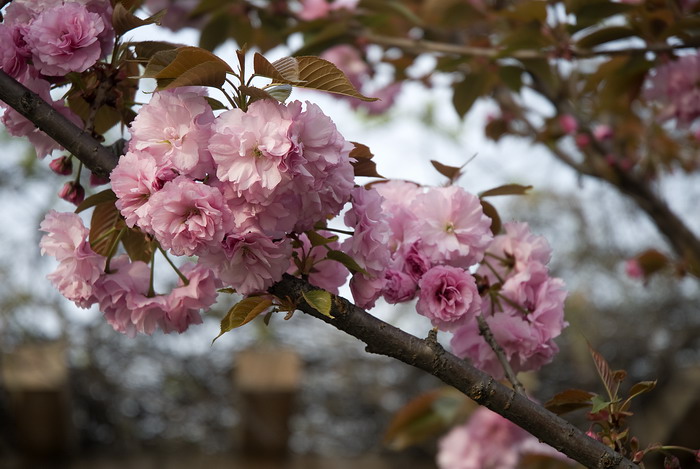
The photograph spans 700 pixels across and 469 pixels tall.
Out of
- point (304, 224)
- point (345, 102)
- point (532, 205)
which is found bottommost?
point (532, 205)

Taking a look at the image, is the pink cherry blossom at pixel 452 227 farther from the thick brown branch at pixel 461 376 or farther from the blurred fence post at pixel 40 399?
the blurred fence post at pixel 40 399

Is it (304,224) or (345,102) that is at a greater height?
(304,224)

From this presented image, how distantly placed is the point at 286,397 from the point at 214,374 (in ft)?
1.43

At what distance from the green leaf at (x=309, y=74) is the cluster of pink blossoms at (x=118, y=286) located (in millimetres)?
230

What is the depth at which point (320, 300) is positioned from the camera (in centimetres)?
67

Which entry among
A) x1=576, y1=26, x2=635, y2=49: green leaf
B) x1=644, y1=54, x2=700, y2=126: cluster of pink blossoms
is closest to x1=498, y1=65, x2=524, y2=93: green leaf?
x1=576, y1=26, x2=635, y2=49: green leaf

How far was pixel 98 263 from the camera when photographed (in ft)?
2.64

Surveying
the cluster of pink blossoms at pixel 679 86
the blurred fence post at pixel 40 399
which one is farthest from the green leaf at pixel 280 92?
the blurred fence post at pixel 40 399

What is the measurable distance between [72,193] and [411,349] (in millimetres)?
408

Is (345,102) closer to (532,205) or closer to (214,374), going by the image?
(214,374)

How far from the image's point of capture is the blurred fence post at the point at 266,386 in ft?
7.38

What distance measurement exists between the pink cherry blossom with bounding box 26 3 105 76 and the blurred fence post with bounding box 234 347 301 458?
1570 mm

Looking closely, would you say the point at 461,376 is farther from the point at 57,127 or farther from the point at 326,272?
the point at 57,127

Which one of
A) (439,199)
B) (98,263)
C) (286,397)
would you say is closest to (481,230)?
(439,199)
